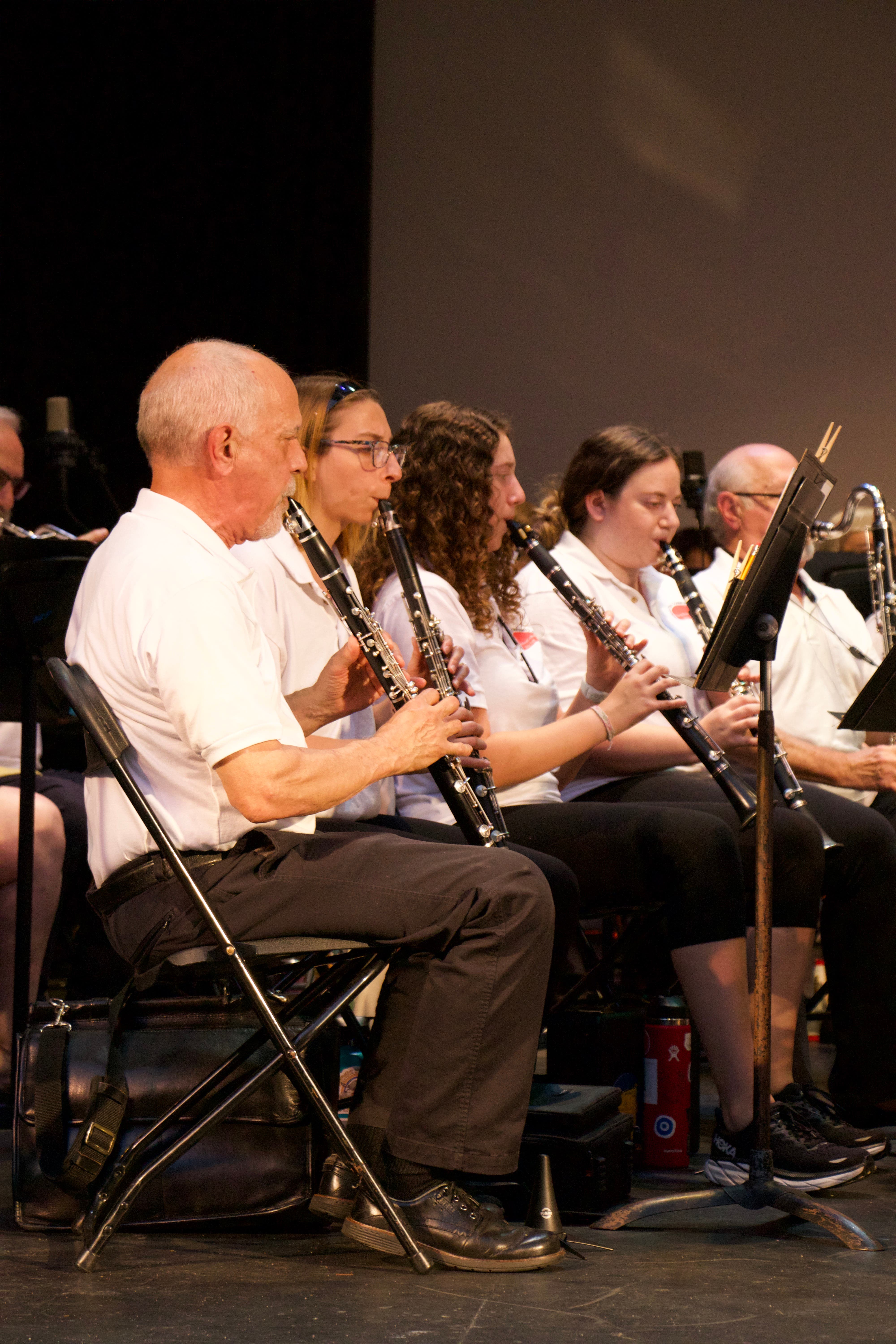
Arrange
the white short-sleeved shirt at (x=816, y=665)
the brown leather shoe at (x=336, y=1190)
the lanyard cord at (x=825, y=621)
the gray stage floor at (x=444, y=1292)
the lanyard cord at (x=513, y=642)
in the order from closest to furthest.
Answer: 1. the gray stage floor at (x=444, y=1292)
2. the brown leather shoe at (x=336, y=1190)
3. the lanyard cord at (x=513, y=642)
4. the white short-sleeved shirt at (x=816, y=665)
5. the lanyard cord at (x=825, y=621)

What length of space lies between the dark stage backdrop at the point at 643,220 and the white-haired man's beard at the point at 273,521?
11.7ft

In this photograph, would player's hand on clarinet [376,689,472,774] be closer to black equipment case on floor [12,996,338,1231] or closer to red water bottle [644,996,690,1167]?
Result: black equipment case on floor [12,996,338,1231]

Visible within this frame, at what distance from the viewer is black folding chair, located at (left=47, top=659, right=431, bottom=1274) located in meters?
1.95

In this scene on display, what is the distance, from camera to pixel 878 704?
8.05ft

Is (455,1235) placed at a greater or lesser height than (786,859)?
lesser

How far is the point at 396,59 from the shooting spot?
5.85 metres

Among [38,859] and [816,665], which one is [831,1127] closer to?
[816,665]

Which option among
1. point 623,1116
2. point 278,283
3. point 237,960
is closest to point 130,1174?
point 237,960

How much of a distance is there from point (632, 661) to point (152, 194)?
139 inches

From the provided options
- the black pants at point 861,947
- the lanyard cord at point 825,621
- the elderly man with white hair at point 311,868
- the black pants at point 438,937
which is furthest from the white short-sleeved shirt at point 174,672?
the lanyard cord at point 825,621

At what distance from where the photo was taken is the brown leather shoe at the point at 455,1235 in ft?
6.44

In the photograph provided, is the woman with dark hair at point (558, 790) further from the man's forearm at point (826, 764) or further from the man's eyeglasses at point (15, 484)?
the man's eyeglasses at point (15, 484)

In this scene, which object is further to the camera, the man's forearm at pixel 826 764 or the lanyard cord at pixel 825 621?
the lanyard cord at pixel 825 621

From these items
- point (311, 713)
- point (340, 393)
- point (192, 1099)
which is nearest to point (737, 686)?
point (340, 393)
